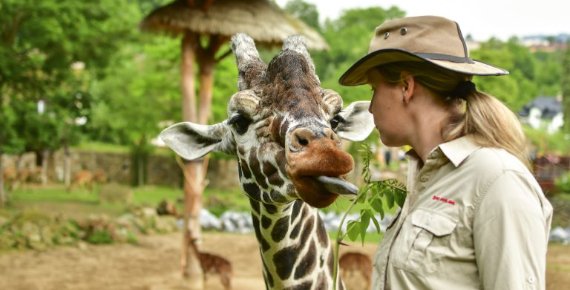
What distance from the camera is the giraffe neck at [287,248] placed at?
3.08m

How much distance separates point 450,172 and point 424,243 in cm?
21

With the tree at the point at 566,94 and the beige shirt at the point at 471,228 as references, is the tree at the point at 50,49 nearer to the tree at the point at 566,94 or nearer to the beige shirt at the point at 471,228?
the tree at the point at 566,94

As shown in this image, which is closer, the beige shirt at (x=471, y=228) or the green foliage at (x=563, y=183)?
the beige shirt at (x=471, y=228)

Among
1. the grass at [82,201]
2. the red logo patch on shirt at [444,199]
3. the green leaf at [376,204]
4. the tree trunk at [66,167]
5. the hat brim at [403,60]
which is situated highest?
the tree trunk at [66,167]

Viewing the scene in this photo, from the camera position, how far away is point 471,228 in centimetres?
201

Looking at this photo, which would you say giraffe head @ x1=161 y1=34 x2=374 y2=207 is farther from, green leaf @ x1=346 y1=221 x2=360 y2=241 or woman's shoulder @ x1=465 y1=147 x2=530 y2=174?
woman's shoulder @ x1=465 y1=147 x2=530 y2=174

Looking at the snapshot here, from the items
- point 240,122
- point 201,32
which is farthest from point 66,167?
point 240,122

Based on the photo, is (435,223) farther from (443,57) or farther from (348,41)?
(348,41)

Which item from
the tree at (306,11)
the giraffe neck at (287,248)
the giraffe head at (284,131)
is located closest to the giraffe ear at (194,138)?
the giraffe head at (284,131)

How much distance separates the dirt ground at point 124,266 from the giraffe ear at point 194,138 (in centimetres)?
784

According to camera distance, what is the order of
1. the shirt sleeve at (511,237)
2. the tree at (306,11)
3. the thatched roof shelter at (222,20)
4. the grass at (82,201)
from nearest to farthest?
the shirt sleeve at (511,237) < the thatched roof shelter at (222,20) < the grass at (82,201) < the tree at (306,11)

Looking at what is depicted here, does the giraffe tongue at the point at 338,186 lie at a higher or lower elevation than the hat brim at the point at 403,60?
lower

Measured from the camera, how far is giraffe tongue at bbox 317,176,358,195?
2.18 metres

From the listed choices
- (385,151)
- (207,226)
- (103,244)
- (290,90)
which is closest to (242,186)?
(290,90)
